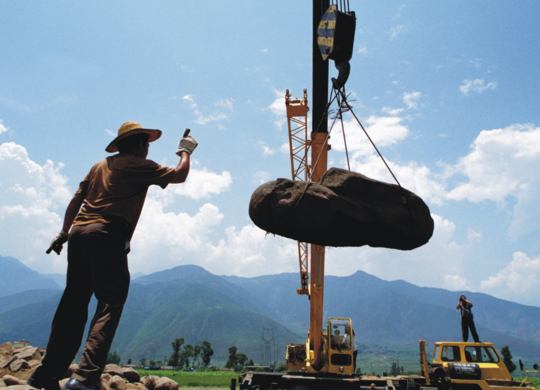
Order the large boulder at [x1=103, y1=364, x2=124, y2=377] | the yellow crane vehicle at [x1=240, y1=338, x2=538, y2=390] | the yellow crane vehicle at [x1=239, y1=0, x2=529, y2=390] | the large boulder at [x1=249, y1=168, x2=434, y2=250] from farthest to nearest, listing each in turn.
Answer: the large boulder at [x1=103, y1=364, x2=124, y2=377] < the yellow crane vehicle at [x1=240, y1=338, x2=538, y2=390] < the yellow crane vehicle at [x1=239, y1=0, x2=529, y2=390] < the large boulder at [x1=249, y1=168, x2=434, y2=250]

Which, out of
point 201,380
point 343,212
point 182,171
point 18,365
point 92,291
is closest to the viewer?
point 92,291

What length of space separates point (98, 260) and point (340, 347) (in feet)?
39.8

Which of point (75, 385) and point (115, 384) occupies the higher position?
point (75, 385)

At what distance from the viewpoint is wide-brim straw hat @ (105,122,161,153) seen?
318 cm

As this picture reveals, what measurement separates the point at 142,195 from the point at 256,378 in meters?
10.5

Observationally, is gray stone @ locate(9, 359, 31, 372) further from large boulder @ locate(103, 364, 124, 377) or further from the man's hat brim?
the man's hat brim

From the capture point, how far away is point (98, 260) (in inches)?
104

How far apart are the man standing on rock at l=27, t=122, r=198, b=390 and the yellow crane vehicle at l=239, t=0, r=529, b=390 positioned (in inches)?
194

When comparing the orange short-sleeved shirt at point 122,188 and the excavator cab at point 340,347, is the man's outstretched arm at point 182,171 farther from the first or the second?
the excavator cab at point 340,347

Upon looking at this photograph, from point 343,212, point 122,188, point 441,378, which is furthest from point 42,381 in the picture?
point 441,378

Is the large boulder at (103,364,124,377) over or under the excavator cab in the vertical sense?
under

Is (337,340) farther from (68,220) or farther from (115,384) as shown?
(68,220)

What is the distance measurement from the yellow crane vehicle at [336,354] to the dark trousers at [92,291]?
208 inches

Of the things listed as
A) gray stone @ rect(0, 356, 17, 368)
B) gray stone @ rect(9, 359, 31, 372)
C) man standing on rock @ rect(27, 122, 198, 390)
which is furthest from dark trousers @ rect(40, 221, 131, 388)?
gray stone @ rect(0, 356, 17, 368)
